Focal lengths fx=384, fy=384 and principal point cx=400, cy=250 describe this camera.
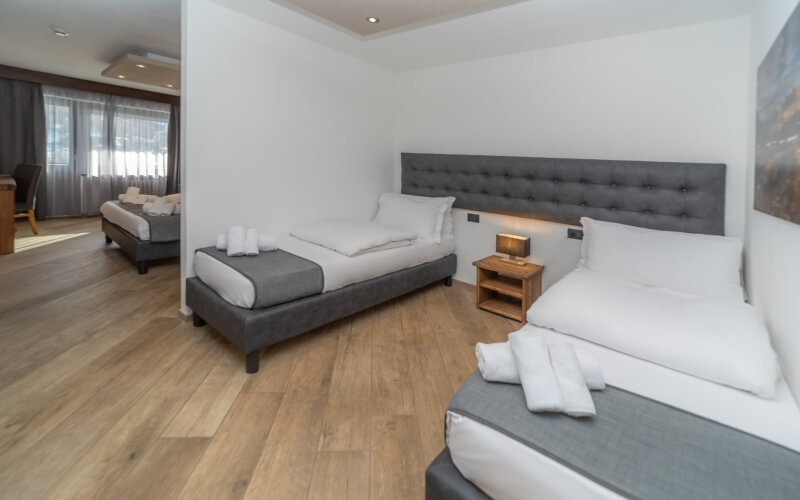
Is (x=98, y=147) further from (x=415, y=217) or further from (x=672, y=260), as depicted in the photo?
(x=672, y=260)

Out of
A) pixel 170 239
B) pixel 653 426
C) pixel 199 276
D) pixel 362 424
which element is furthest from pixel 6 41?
pixel 653 426

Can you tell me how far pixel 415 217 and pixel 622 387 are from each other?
8.29ft

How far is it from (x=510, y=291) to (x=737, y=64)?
78.5 inches

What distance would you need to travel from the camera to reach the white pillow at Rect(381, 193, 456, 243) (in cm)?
361

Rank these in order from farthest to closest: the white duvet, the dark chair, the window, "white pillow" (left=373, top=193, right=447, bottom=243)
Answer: the window < the dark chair < "white pillow" (left=373, top=193, right=447, bottom=243) < the white duvet

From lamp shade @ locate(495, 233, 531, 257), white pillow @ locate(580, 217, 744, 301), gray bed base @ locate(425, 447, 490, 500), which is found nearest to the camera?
gray bed base @ locate(425, 447, 490, 500)

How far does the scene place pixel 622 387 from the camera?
1.33 m

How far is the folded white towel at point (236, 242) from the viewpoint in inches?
102

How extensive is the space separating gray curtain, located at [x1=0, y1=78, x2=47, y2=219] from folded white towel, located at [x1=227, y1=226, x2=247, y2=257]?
20.3 feet

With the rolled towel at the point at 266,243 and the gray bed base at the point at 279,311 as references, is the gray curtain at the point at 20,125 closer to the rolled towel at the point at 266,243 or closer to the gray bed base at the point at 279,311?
the gray bed base at the point at 279,311

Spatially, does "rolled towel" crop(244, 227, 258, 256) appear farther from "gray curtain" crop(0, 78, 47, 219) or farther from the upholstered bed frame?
"gray curtain" crop(0, 78, 47, 219)

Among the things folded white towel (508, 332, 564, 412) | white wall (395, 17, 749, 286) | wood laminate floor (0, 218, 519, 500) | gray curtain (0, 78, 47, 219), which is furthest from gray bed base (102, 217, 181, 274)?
folded white towel (508, 332, 564, 412)

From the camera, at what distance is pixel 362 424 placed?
175 centimetres

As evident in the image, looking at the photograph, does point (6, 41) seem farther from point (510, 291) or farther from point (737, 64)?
point (737, 64)
